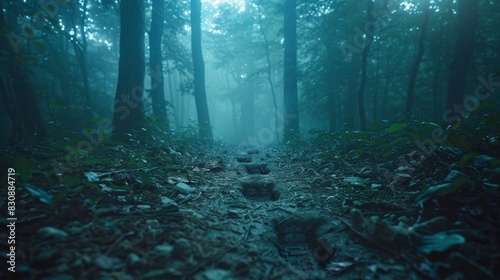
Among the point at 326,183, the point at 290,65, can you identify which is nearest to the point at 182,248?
the point at 326,183

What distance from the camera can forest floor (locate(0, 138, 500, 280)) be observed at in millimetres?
1146

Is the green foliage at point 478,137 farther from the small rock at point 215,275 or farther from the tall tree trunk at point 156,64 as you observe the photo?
the tall tree trunk at point 156,64

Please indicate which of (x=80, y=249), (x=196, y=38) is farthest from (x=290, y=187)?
(x=196, y=38)

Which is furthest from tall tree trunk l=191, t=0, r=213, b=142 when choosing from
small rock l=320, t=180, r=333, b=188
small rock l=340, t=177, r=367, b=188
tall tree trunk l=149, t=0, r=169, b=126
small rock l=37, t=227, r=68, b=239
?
small rock l=37, t=227, r=68, b=239

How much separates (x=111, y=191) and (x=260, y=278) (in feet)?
4.83

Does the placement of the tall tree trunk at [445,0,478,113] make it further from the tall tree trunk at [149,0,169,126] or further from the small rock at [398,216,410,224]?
the tall tree trunk at [149,0,169,126]

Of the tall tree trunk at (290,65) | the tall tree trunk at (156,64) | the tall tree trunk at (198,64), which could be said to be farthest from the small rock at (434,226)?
the tall tree trunk at (198,64)

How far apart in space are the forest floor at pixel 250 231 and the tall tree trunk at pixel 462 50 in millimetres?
4008

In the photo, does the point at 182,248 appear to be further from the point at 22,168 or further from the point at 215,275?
the point at 22,168

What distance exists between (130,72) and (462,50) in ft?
24.7

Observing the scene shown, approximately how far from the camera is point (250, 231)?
66.0 inches

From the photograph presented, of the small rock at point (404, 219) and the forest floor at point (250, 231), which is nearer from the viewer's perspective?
the forest floor at point (250, 231)

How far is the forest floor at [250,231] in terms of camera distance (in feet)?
3.76

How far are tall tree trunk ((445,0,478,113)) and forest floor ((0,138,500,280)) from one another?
401 centimetres
